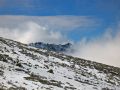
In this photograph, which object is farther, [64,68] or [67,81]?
[64,68]

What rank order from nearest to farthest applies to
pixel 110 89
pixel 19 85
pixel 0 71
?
pixel 19 85 < pixel 0 71 < pixel 110 89

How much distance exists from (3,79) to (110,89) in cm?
2757

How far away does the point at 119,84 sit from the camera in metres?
73.4

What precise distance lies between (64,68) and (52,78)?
14895mm

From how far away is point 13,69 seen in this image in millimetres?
52344

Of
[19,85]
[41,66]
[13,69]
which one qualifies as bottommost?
[19,85]

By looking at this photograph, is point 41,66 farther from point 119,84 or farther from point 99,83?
point 119,84

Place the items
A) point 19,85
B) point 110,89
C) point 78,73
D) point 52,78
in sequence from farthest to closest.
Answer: point 78,73, point 110,89, point 52,78, point 19,85

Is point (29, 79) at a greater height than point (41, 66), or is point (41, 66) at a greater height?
point (41, 66)

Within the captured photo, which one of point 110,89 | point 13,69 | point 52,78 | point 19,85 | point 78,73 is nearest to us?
point 19,85

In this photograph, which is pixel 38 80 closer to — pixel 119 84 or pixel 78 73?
pixel 78 73

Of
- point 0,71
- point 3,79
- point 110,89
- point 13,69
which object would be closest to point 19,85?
point 3,79

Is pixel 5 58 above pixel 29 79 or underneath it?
above

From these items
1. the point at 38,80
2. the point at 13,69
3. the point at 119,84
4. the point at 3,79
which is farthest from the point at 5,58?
the point at 119,84
